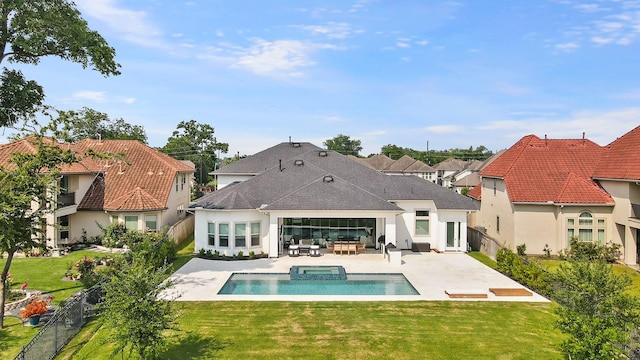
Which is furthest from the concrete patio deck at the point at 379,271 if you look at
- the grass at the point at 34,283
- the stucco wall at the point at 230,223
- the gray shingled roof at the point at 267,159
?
the gray shingled roof at the point at 267,159

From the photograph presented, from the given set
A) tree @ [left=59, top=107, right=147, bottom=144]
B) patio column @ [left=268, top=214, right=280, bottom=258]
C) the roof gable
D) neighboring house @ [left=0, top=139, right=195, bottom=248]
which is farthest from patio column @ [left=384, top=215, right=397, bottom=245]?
tree @ [left=59, top=107, right=147, bottom=144]

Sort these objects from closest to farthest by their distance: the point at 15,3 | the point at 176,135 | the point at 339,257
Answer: the point at 15,3 → the point at 339,257 → the point at 176,135

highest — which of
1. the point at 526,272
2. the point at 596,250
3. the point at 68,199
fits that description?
the point at 68,199

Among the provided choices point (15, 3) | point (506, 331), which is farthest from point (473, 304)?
point (15, 3)

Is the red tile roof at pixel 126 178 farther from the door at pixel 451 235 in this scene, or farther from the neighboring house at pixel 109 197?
the door at pixel 451 235

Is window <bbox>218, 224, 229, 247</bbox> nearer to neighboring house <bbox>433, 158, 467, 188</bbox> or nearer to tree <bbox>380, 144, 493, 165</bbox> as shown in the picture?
neighboring house <bbox>433, 158, 467, 188</bbox>

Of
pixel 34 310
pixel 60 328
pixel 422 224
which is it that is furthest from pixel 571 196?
pixel 34 310

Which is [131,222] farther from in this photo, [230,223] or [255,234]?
[255,234]

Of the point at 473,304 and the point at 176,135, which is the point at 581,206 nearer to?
the point at 473,304
